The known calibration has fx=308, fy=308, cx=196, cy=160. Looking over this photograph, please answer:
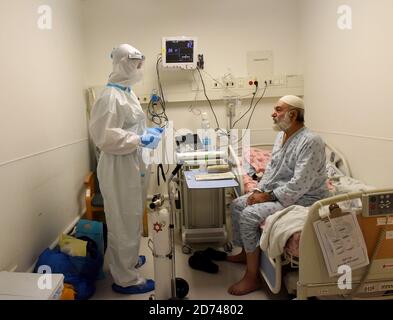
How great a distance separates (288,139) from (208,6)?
208 centimetres

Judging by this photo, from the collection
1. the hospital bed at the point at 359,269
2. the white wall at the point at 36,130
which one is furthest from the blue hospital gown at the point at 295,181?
the white wall at the point at 36,130

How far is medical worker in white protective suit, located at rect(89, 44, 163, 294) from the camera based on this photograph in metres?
1.94

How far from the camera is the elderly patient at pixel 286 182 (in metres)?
1.89

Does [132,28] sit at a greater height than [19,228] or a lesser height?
greater

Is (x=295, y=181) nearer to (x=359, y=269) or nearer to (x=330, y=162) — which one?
(x=359, y=269)

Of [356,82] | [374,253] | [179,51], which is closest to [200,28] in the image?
[179,51]

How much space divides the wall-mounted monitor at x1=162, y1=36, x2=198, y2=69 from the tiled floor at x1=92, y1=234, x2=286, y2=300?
75.1 inches

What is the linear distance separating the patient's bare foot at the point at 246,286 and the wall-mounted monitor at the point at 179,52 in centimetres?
216

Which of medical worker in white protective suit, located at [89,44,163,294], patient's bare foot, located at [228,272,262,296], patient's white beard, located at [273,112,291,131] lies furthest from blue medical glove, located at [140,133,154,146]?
patient's bare foot, located at [228,272,262,296]

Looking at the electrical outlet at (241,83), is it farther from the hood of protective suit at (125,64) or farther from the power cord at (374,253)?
the power cord at (374,253)

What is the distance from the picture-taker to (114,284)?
6.92ft

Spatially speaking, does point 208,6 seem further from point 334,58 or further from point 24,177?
point 24,177
